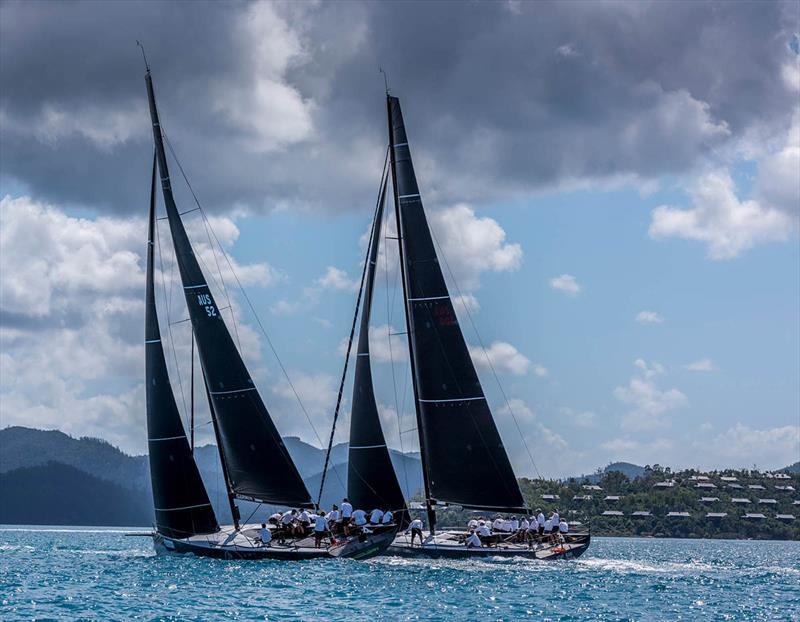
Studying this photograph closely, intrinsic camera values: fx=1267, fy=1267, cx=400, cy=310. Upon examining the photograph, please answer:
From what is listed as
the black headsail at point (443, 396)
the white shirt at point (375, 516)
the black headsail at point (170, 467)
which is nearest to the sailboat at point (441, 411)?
the black headsail at point (443, 396)

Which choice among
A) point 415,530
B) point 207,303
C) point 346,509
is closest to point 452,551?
point 415,530

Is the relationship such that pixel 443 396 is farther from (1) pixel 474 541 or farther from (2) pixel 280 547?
(2) pixel 280 547

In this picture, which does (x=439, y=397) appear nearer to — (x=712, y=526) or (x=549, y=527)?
(x=549, y=527)

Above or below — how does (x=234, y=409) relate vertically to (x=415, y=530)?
above

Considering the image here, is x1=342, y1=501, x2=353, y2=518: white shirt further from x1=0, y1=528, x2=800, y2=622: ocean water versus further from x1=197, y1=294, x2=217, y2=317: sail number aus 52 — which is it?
x1=197, y1=294, x2=217, y2=317: sail number aus 52

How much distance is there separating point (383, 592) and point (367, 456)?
619 inches

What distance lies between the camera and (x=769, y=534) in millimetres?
168125

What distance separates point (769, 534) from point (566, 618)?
14327cm

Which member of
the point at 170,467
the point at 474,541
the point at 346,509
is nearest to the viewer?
the point at 346,509

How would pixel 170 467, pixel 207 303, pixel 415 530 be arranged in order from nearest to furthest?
1. pixel 415 530
2. pixel 170 467
3. pixel 207 303

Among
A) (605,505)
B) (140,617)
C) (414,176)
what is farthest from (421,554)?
(605,505)

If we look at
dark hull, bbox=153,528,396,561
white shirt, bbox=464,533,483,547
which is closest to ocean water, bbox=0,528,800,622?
dark hull, bbox=153,528,396,561

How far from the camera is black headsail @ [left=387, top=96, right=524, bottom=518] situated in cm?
5266

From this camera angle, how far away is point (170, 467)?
51.8 metres
